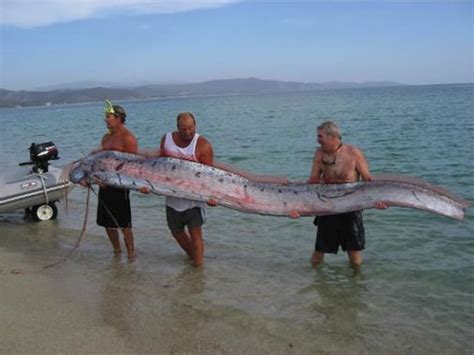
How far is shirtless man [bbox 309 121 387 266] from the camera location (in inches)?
245

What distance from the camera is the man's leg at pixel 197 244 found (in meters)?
7.12

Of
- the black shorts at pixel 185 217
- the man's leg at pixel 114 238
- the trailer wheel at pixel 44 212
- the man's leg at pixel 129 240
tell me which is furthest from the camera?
the trailer wheel at pixel 44 212

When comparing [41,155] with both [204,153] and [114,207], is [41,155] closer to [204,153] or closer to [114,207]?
[114,207]

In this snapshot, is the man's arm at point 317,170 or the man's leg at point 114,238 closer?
the man's arm at point 317,170

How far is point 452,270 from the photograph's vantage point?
7.26 meters

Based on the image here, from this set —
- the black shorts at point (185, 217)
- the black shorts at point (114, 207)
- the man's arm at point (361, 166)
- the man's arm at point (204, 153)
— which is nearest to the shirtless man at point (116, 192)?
the black shorts at point (114, 207)

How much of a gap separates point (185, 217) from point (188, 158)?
86 centimetres

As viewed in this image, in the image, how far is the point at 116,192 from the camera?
730 centimetres

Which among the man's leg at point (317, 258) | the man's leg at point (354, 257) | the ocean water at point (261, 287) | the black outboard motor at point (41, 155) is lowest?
the ocean water at point (261, 287)

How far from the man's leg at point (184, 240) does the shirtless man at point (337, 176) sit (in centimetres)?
183

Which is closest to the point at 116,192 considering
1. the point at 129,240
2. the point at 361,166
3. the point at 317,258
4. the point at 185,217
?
Result: the point at 129,240

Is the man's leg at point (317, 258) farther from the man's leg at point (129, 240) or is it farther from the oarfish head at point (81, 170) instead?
the oarfish head at point (81, 170)

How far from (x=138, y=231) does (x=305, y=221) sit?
3171 millimetres

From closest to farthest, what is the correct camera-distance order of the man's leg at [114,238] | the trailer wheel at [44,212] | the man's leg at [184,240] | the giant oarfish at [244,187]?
the giant oarfish at [244,187] → the man's leg at [184,240] → the man's leg at [114,238] → the trailer wheel at [44,212]
